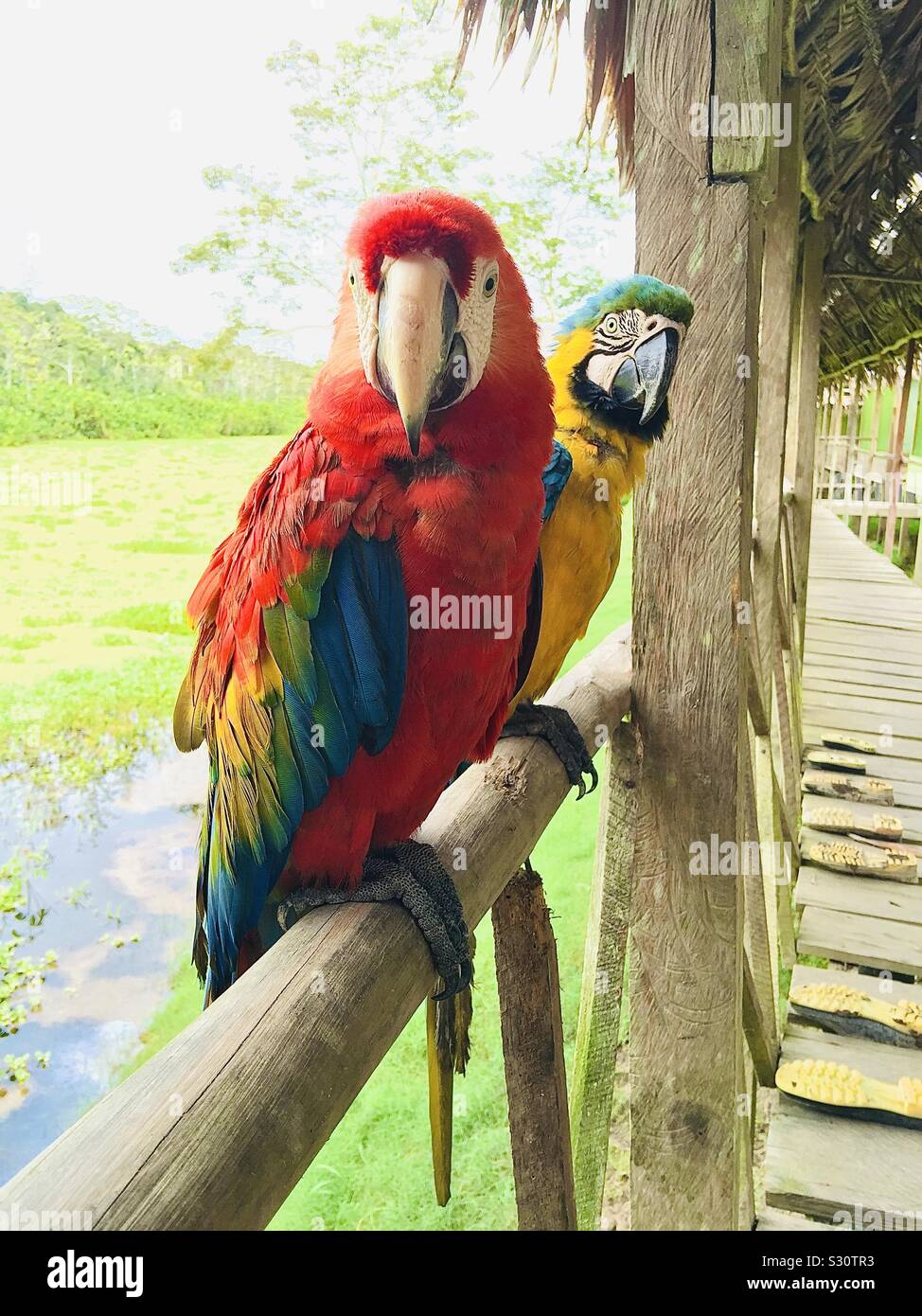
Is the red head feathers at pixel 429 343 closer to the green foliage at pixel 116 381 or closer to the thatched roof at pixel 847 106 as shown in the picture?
the thatched roof at pixel 847 106

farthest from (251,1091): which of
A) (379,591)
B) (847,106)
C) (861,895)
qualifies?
(847,106)

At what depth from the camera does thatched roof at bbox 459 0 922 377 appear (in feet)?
4.46

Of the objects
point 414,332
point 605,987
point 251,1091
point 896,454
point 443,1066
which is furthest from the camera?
point 896,454

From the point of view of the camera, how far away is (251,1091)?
476mm

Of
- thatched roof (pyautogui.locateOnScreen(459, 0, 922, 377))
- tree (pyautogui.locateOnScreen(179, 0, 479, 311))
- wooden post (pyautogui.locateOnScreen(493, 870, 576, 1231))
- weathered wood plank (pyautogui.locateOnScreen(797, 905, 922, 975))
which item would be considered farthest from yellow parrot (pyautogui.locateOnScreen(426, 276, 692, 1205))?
weathered wood plank (pyautogui.locateOnScreen(797, 905, 922, 975))

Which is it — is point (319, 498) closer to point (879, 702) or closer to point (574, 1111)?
point (574, 1111)

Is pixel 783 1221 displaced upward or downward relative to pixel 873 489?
downward

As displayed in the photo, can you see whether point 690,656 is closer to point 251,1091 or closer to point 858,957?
point 251,1091

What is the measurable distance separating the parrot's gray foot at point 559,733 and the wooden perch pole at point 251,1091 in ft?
1.23

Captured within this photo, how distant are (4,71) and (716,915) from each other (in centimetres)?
258

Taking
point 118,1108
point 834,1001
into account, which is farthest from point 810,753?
point 118,1108

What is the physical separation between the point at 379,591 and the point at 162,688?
2164 mm

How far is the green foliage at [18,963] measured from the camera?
2.11 meters

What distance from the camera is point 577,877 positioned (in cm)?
345
